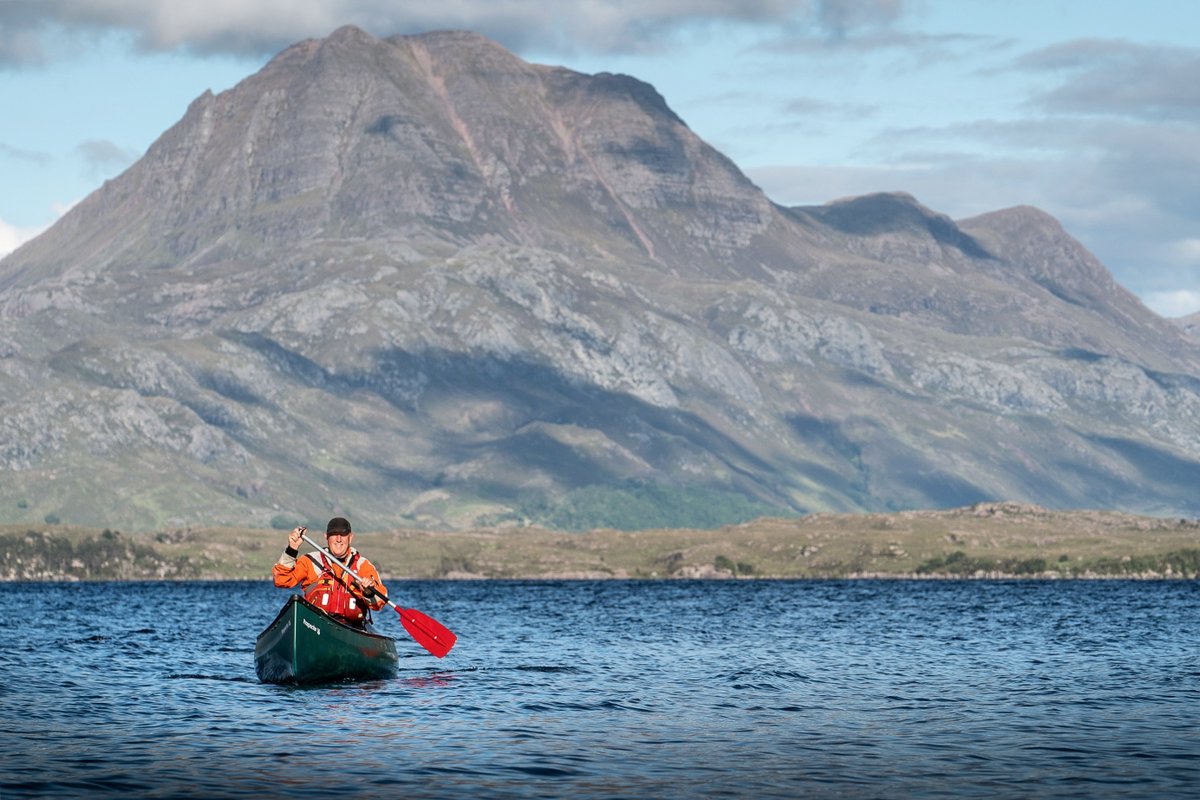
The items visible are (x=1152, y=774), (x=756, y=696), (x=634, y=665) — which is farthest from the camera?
(x=634, y=665)

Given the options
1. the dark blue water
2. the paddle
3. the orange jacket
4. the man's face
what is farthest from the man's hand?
the paddle

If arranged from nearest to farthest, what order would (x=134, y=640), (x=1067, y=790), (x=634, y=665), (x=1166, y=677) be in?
(x=1067, y=790), (x=1166, y=677), (x=634, y=665), (x=134, y=640)

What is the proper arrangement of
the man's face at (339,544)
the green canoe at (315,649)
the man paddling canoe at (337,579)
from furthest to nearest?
the green canoe at (315,649) < the man paddling canoe at (337,579) < the man's face at (339,544)

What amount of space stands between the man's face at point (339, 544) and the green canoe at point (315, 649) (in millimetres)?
2638

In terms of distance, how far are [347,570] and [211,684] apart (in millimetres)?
15058

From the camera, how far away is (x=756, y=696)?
7750cm

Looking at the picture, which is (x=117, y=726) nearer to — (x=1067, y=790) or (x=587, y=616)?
(x=1067, y=790)

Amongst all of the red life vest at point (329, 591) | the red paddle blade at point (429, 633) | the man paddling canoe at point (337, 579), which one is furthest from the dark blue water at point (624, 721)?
the man paddling canoe at point (337, 579)

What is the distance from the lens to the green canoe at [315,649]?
7144 centimetres

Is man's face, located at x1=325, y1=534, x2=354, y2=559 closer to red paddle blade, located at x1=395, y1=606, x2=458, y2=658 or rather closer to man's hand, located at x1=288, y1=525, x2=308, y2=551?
man's hand, located at x1=288, y1=525, x2=308, y2=551

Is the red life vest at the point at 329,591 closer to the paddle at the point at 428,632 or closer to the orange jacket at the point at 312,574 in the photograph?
the orange jacket at the point at 312,574

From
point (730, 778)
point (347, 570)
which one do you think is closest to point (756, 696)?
point (347, 570)

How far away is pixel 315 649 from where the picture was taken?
7225 centimetres

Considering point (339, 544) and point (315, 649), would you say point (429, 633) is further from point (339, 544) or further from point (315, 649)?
point (339, 544)
